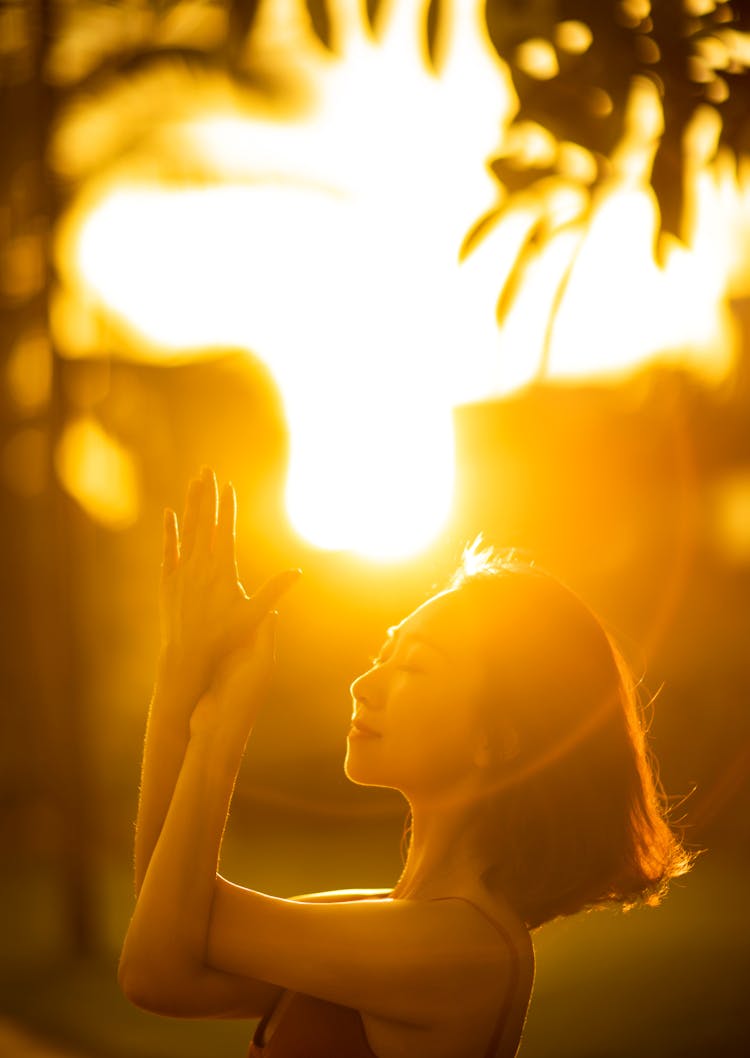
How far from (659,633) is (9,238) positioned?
7493 mm

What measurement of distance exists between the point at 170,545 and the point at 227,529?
3.6 inches

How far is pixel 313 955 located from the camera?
1.53 m

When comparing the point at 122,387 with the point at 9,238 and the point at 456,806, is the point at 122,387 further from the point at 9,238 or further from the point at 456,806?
the point at 456,806

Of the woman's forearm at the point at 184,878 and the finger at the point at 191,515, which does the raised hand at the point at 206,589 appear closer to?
the finger at the point at 191,515

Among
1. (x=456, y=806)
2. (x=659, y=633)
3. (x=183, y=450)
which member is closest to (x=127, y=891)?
(x=183, y=450)

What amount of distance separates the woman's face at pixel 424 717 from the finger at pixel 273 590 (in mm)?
211

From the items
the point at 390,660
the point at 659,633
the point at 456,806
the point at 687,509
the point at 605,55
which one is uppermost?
the point at 605,55

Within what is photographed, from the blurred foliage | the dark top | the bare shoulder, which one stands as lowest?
the dark top

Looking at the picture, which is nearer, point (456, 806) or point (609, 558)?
point (456, 806)

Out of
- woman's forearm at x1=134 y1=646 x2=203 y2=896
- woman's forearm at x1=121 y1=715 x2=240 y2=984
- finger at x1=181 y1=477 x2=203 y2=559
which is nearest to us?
woman's forearm at x1=121 y1=715 x2=240 y2=984

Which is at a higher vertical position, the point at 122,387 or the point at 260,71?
the point at 260,71

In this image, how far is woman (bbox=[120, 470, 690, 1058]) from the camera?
1.53 metres

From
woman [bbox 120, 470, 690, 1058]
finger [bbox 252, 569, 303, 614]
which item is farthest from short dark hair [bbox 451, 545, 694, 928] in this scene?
finger [bbox 252, 569, 303, 614]

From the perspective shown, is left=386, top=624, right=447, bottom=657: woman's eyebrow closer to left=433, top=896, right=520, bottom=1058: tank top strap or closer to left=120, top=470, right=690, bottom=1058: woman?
left=120, top=470, right=690, bottom=1058: woman
